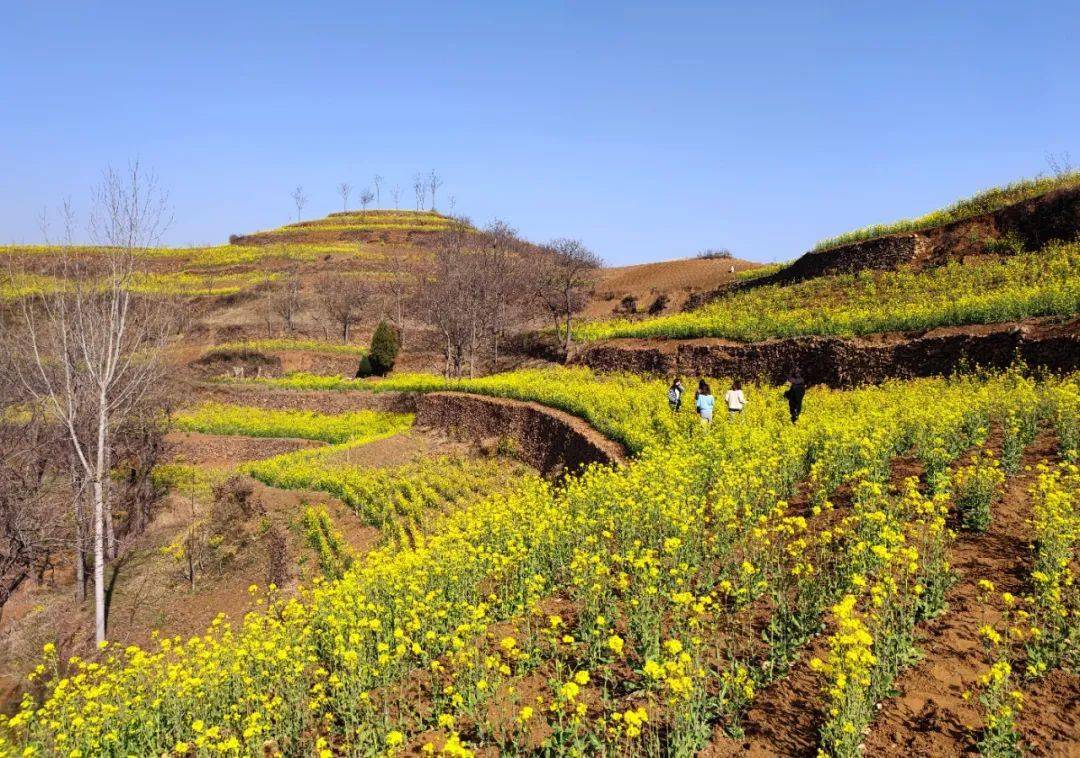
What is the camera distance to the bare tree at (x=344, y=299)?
55.5 m

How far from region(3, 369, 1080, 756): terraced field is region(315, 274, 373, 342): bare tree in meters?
47.2

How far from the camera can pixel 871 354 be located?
21.9 metres

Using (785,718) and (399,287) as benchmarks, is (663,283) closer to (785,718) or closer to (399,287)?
(399,287)

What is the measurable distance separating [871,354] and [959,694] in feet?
61.5

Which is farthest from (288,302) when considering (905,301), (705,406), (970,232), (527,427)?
(970,232)

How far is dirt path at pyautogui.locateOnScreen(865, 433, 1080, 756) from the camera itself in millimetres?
4762

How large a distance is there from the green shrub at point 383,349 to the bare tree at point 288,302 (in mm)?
16313

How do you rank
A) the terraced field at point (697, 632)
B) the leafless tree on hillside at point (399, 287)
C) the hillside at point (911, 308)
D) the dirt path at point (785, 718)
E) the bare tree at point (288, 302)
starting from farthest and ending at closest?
the leafless tree on hillside at point (399, 287), the bare tree at point (288, 302), the hillside at point (911, 308), the terraced field at point (697, 632), the dirt path at point (785, 718)

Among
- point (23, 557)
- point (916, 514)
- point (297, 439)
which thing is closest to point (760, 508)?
point (916, 514)

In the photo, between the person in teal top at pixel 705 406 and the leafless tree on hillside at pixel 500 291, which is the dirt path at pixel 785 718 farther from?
the leafless tree on hillside at pixel 500 291

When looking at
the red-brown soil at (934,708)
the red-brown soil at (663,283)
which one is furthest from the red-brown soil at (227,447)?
the red-brown soil at (934,708)

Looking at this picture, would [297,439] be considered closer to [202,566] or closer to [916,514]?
[202,566]

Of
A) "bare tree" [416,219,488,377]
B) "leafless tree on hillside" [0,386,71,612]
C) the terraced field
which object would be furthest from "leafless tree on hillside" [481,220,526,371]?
the terraced field

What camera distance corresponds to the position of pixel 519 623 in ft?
24.8
